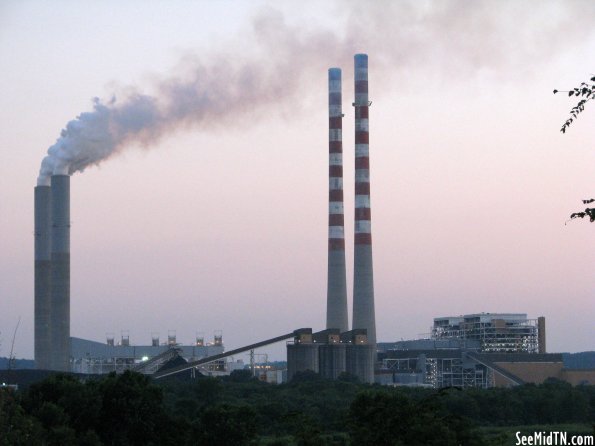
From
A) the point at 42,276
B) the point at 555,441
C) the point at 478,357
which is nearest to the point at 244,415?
the point at 555,441

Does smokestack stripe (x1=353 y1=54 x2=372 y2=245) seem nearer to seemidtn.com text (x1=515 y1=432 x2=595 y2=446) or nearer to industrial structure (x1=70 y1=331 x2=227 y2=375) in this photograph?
industrial structure (x1=70 y1=331 x2=227 y2=375)

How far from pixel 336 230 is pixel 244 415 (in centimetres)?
5589

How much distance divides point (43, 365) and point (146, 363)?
15.1 metres

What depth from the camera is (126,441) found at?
124 feet

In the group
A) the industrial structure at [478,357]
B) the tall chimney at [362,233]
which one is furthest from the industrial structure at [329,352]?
the industrial structure at [478,357]

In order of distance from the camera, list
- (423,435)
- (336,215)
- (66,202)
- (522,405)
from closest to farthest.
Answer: (423,435), (522,405), (66,202), (336,215)

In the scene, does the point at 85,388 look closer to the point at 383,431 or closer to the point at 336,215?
the point at 383,431

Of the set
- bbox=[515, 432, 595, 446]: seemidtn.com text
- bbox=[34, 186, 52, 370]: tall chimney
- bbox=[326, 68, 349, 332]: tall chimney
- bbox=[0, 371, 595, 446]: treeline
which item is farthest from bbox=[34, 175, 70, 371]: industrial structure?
bbox=[515, 432, 595, 446]: seemidtn.com text

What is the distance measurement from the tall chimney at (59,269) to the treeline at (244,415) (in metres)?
10.2

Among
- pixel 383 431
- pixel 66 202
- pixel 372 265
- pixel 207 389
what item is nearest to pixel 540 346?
pixel 372 265

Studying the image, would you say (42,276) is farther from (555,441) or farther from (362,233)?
(555,441)

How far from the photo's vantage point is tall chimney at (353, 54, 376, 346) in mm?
95938

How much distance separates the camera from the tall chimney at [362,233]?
315 feet

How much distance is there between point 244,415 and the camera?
41.2 metres
